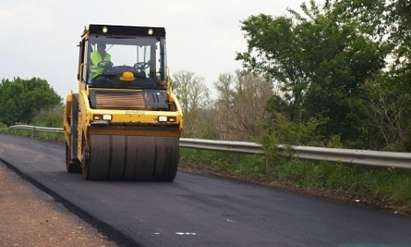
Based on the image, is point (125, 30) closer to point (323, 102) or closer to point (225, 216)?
point (225, 216)

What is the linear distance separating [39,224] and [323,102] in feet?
54.0

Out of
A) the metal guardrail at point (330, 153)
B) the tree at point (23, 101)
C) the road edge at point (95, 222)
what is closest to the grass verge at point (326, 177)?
the metal guardrail at point (330, 153)

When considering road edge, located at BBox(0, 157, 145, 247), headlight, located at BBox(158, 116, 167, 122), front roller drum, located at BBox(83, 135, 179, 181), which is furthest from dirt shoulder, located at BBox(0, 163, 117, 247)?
headlight, located at BBox(158, 116, 167, 122)

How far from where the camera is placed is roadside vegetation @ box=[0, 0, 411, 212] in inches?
508

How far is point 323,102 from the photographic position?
924 inches

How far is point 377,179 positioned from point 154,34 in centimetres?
568

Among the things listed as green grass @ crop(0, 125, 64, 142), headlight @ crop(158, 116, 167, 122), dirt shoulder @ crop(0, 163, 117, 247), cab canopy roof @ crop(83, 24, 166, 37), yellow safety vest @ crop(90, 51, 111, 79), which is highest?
cab canopy roof @ crop(83, 24, 166, 37)

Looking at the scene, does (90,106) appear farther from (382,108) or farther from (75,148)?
(382,108)

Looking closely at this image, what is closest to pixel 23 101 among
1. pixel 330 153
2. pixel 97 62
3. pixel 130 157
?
pixel 97 62

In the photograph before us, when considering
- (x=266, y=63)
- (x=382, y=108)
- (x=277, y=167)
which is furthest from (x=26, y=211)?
(x=266, y=63)

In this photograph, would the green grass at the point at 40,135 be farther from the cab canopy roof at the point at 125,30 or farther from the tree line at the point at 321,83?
the cab canopy roof at the point at 125,30

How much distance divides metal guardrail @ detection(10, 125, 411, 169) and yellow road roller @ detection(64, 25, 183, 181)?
273cm

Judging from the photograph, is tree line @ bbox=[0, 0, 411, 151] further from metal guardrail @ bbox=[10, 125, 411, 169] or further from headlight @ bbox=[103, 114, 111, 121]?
headlight @ bbox=[103, 114, 111, 121]

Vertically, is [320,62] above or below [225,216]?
above
